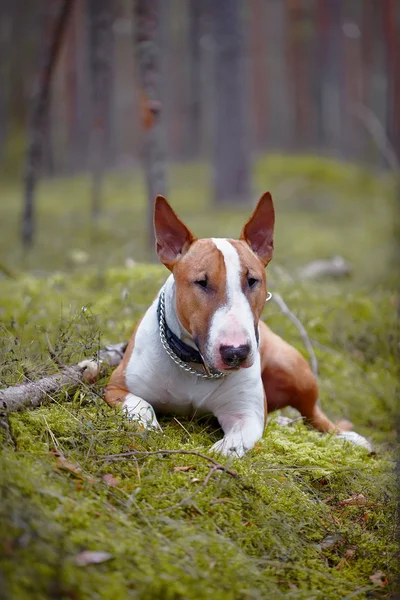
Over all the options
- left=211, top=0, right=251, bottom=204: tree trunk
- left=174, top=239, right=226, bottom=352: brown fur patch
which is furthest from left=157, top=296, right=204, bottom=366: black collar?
left=211, top=0, right=251, bottom=204: tree trunk

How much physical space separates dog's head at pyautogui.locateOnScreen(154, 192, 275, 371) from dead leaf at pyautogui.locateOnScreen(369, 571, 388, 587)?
40.6 inches

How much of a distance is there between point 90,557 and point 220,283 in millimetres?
1514

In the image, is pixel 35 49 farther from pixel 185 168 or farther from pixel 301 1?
pixel 301 1

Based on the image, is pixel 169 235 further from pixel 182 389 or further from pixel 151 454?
pixel 151 454

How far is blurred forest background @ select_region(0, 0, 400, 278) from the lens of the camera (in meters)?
10.4

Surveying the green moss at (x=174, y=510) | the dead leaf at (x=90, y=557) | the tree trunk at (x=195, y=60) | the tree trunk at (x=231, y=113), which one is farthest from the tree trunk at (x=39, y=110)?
the tree trunk at (x=195, y=60)

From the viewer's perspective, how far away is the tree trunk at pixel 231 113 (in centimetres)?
1730

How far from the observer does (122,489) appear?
116 inches

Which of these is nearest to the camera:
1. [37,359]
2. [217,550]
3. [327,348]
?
[217,550]

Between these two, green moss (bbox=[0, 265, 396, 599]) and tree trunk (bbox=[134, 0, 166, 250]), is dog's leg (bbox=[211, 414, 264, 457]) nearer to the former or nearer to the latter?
green moss (bbox=[0, 265, 396, 599])

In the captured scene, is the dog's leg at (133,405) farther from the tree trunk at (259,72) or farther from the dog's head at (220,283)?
the tree trunk at (259,72)

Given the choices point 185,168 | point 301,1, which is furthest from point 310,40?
point 185,168

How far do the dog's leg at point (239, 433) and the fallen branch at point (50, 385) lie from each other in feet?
2.34

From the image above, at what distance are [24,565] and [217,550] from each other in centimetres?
79
